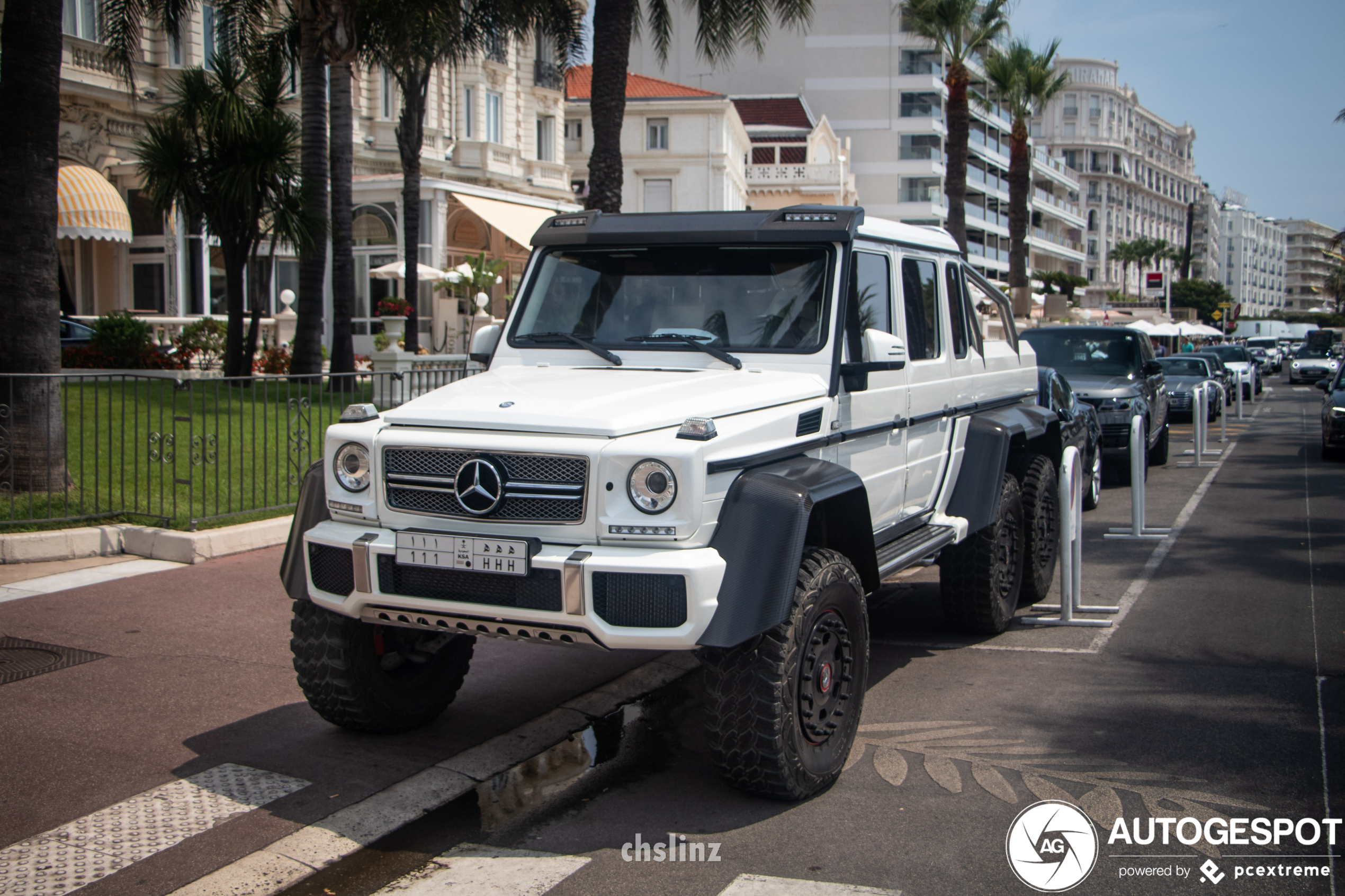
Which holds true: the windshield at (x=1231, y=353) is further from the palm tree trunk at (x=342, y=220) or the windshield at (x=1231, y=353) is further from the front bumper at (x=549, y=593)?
the front bumper at (x=549, y=593)

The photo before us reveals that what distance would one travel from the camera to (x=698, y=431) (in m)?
4.11

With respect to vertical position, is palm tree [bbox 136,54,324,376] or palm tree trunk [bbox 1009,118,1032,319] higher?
palm tree trunk [bbox 1009,118,1032,319]

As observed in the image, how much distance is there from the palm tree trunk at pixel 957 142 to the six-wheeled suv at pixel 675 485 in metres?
26.1

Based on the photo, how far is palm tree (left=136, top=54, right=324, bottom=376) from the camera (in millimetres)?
16844

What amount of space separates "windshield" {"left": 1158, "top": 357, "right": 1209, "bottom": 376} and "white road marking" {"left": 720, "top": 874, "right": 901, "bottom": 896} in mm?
21916

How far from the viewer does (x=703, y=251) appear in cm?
548

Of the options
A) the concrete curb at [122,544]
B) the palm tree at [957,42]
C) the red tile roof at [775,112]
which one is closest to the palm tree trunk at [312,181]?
the concrete curb at [122,544]

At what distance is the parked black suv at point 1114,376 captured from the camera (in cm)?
1436

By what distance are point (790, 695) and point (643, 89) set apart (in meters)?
55.5

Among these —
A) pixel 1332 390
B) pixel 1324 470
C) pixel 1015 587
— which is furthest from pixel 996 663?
pixel 1332 390

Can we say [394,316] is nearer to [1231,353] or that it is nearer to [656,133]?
[1231,353]

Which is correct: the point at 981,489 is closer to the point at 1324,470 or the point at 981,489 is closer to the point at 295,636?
the point at 295,636

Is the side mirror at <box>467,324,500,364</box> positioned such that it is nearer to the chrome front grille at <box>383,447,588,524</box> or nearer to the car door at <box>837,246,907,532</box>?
the chrome front grille at <box>383,447,588,524</box>


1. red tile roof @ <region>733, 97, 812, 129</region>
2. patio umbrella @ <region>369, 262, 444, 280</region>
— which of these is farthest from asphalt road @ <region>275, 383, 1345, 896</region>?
red tile roof @ <region>733, 97, 812, 129</region>
